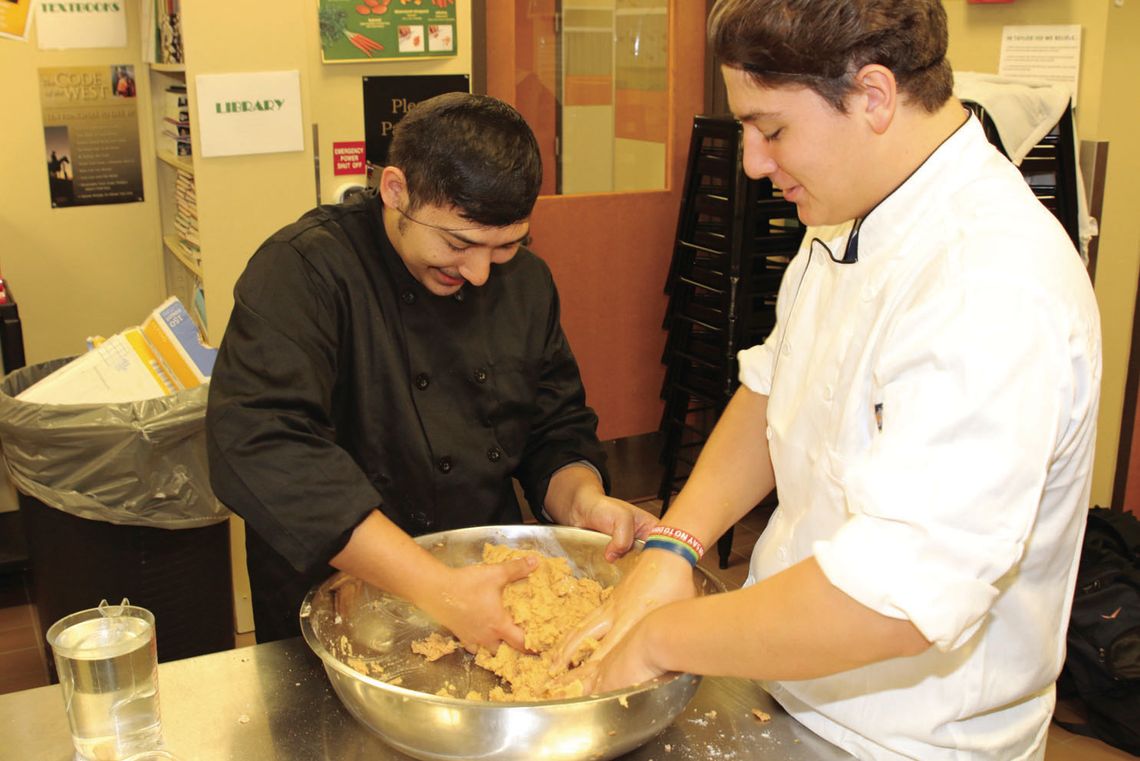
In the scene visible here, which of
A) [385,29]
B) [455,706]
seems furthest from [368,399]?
[385,29]

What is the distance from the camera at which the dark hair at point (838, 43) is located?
3.58 ft

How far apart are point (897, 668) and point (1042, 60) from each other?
2.51 m

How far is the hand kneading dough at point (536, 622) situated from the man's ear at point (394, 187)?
1.71 ft

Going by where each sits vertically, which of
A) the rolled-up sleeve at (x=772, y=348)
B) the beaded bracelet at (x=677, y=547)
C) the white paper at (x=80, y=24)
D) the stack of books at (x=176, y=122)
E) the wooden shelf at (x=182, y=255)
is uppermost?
the white paper at (x=80, y=24)

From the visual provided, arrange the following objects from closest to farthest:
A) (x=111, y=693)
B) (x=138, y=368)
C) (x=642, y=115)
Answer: (x=111, y=693) < (x=138, y=368) < (x=642, y=115)

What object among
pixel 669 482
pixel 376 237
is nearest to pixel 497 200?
pixel 376 237

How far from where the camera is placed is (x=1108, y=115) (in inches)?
126

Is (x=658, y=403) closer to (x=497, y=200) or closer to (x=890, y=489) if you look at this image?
(x=497, y=200)

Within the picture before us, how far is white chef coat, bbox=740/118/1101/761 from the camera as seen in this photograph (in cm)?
101

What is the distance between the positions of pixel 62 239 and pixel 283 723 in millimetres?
3126

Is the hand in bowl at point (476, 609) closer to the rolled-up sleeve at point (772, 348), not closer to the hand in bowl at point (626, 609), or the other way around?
the hand in bowl at point (626, 609)

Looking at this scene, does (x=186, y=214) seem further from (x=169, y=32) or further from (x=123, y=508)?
(x=123, y=508)

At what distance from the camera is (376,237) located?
5.71ft

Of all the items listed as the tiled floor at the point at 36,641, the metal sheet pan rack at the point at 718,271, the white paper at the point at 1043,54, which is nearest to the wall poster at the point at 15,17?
the tiled floor at the point at 36,641
